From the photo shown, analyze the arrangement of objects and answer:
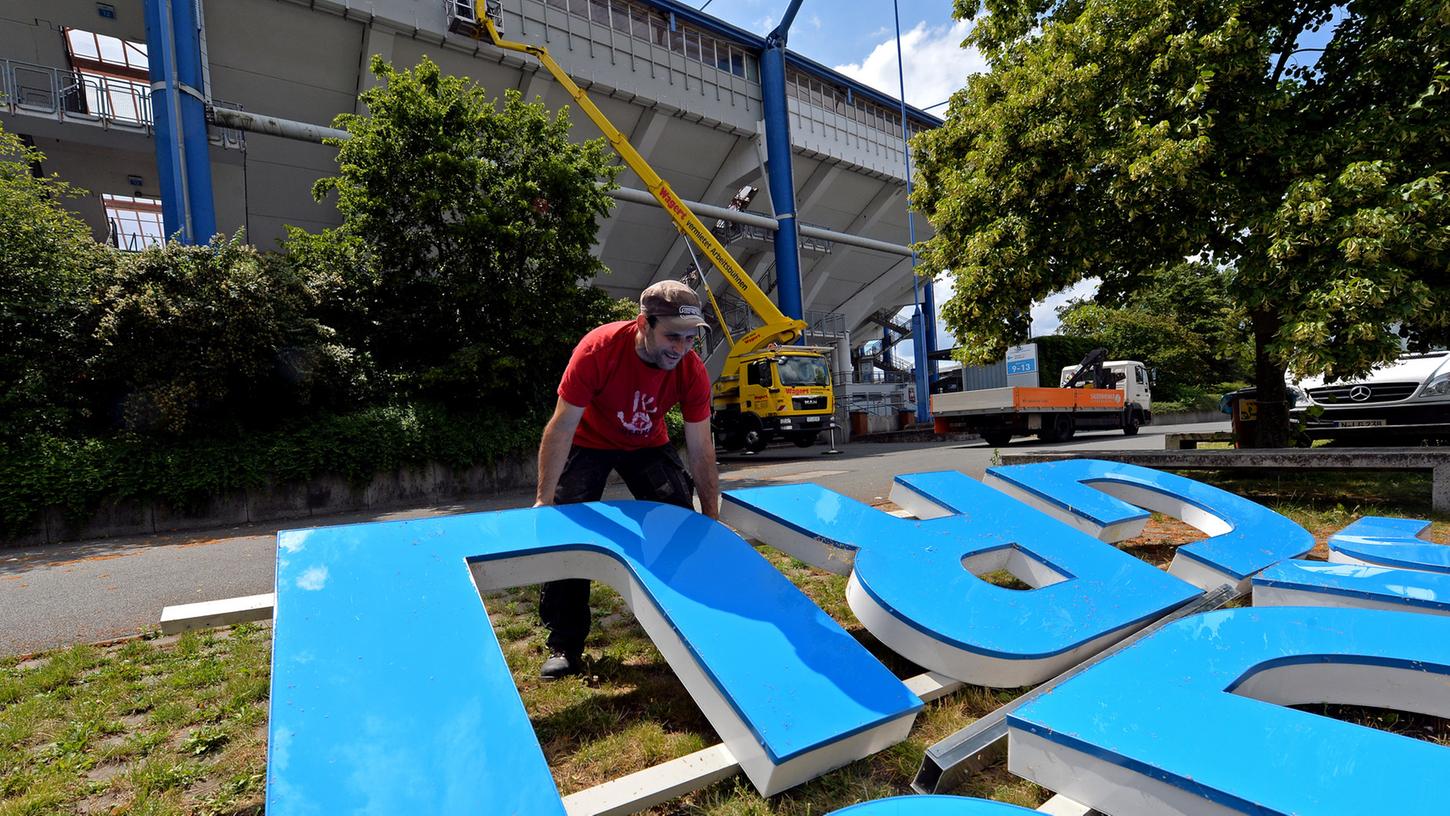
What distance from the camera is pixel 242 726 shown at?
2.48 meters

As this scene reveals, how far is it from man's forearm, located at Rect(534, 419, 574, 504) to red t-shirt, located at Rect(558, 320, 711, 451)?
0.50 ft

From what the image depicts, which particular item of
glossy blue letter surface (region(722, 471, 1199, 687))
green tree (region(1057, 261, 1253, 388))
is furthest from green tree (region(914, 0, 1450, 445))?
green tree (region(1057, 261, 1253, 388))

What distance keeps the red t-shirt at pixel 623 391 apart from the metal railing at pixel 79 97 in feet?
52.9

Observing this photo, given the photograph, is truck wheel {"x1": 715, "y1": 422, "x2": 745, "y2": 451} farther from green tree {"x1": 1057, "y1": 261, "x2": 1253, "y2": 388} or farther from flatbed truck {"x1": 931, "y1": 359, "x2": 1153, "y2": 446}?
green tree {"x1": 1057, "y1": 261, "x2": 1253, "y2": 388}

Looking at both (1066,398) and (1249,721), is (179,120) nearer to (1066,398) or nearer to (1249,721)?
(1249,721)

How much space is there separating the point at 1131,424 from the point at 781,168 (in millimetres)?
13918

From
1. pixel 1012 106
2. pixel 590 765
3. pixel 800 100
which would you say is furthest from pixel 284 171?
pixel 590 765

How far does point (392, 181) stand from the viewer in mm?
11148

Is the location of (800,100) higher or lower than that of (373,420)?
higher

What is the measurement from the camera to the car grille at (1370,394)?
729 cm

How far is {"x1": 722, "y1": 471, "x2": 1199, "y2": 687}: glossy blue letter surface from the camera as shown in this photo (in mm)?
2383

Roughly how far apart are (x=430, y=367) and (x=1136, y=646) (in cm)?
1160

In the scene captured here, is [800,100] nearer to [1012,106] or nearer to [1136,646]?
[1012,106]

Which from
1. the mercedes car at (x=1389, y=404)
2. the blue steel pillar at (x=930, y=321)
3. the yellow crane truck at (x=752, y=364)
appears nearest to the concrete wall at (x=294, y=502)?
the yellow crane truck at (x=752, y=364)
